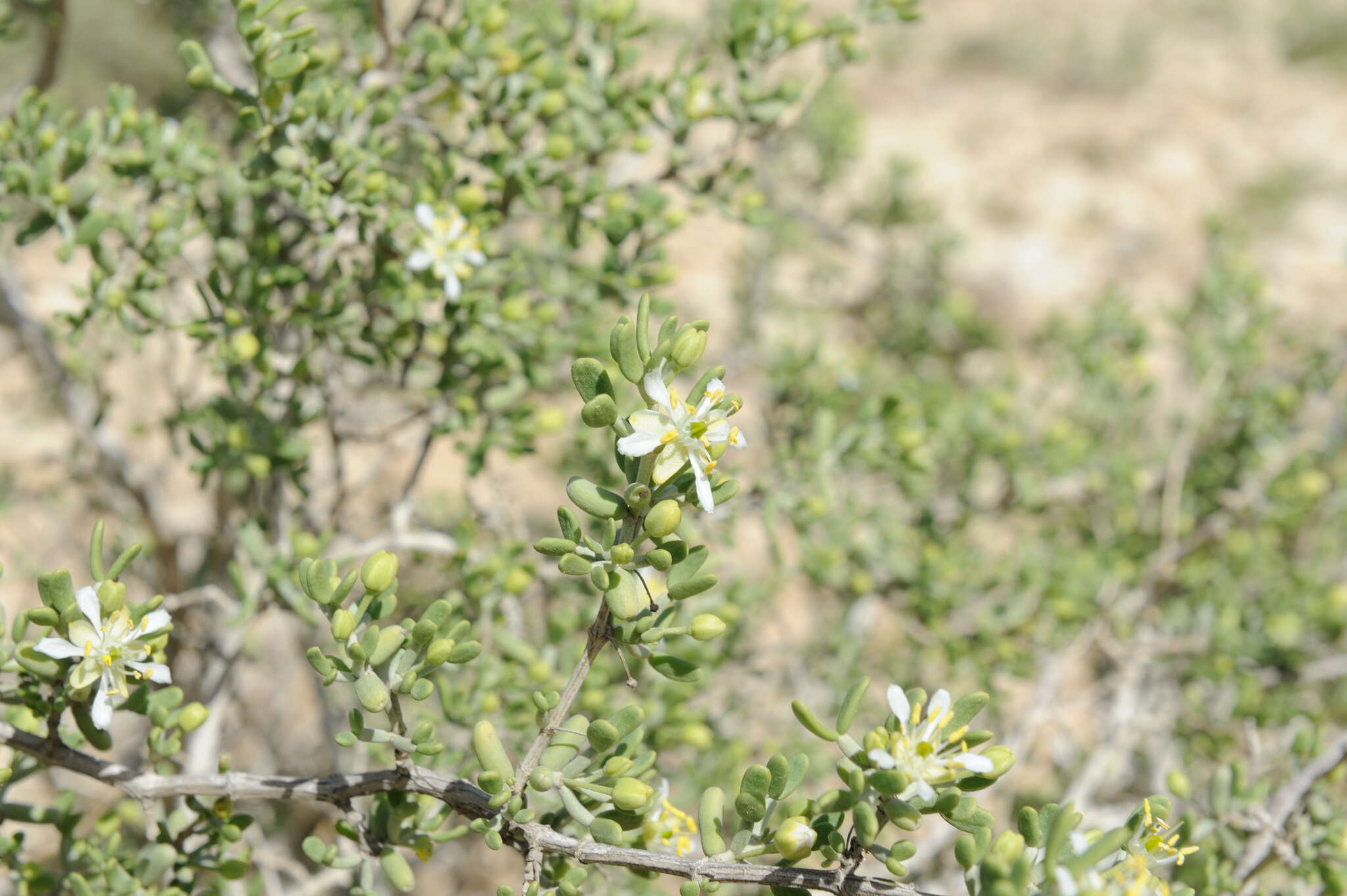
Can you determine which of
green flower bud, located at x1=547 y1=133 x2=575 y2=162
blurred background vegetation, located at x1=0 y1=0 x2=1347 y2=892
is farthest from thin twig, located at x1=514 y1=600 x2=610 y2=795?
Result: green flower bud, located at x1=547 y1=133 x2=575 y2=162

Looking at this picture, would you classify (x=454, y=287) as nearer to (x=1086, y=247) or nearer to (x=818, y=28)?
(x=818, y=28)

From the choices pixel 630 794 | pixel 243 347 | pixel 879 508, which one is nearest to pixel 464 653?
pixel 630 794

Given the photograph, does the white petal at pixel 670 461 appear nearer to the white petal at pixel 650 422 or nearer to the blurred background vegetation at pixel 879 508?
the white petal at pixel 650 422

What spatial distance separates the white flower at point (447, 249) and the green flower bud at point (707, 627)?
0.89 metres

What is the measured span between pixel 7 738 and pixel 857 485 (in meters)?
2.95

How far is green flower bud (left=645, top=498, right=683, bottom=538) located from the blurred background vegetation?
861 mm

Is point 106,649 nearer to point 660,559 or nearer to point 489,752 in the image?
point 489,752

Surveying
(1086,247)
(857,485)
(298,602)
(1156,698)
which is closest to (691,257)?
(1086,247)

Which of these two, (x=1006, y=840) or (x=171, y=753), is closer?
(x=1006, y=840)

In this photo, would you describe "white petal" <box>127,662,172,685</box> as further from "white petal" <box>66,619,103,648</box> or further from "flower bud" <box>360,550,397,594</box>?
"flower bud" <box>360,550,397,594</box>

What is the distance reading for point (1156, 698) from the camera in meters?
3.32

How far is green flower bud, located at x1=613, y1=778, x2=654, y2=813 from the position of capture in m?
1.04

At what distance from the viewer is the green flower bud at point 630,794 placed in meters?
1.04

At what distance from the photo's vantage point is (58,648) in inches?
43.6
